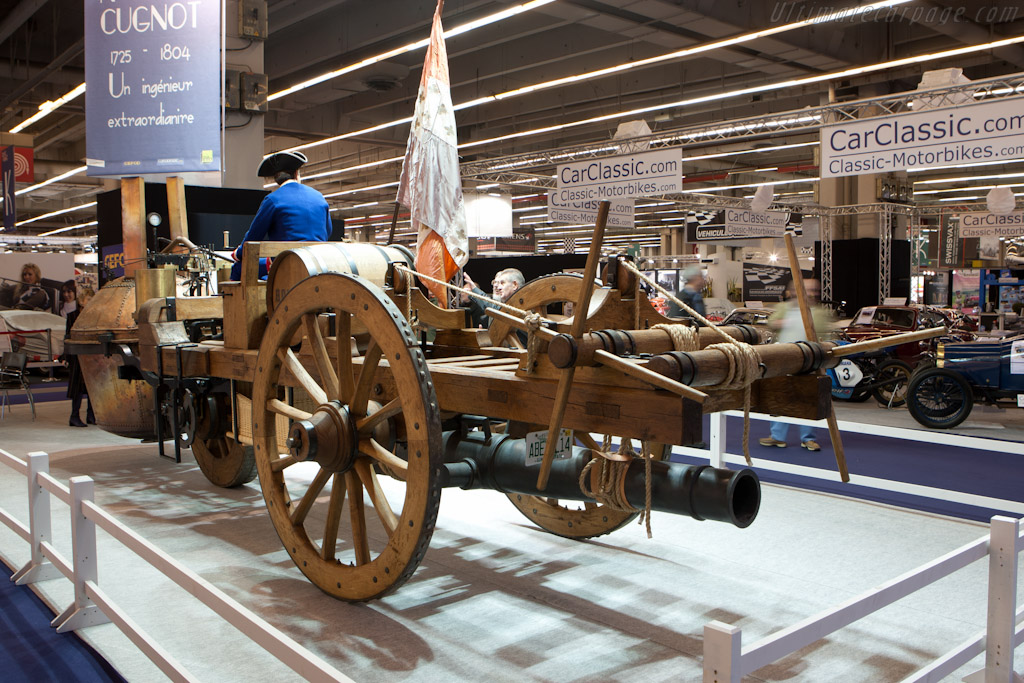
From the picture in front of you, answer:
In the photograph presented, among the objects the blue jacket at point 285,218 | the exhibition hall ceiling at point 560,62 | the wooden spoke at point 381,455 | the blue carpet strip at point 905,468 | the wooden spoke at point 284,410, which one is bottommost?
the blue carpet strip at point 905,468

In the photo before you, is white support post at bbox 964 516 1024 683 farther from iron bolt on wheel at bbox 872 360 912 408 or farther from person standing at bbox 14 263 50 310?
person standing at bbox 14 263 50 310

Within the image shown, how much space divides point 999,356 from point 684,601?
6.36m

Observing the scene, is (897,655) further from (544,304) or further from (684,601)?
(544,304)

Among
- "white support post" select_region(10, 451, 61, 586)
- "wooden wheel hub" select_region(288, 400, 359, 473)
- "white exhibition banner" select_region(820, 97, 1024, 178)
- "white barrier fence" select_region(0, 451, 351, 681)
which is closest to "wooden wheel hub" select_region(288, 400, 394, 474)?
"wooden wheel hub" select_region(288, 400, 359, 473)

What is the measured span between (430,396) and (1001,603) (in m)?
1.98

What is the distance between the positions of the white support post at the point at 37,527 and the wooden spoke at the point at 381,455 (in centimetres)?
152

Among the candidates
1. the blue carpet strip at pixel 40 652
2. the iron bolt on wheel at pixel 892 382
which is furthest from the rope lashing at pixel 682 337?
the iron bolt on wheel at pixel 892 382

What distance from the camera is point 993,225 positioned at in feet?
52.2

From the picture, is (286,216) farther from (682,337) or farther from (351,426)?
(682,337)

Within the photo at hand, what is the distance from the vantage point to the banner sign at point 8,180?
12695 mm

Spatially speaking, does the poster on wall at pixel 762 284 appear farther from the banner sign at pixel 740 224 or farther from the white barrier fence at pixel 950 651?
the white barrier fence at pixel 950 651

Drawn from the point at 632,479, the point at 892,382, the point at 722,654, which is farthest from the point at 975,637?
the point at 892,382

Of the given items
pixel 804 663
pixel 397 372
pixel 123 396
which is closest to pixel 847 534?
pixel 804 663

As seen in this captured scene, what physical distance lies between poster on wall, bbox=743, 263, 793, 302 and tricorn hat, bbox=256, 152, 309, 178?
49.7ft
